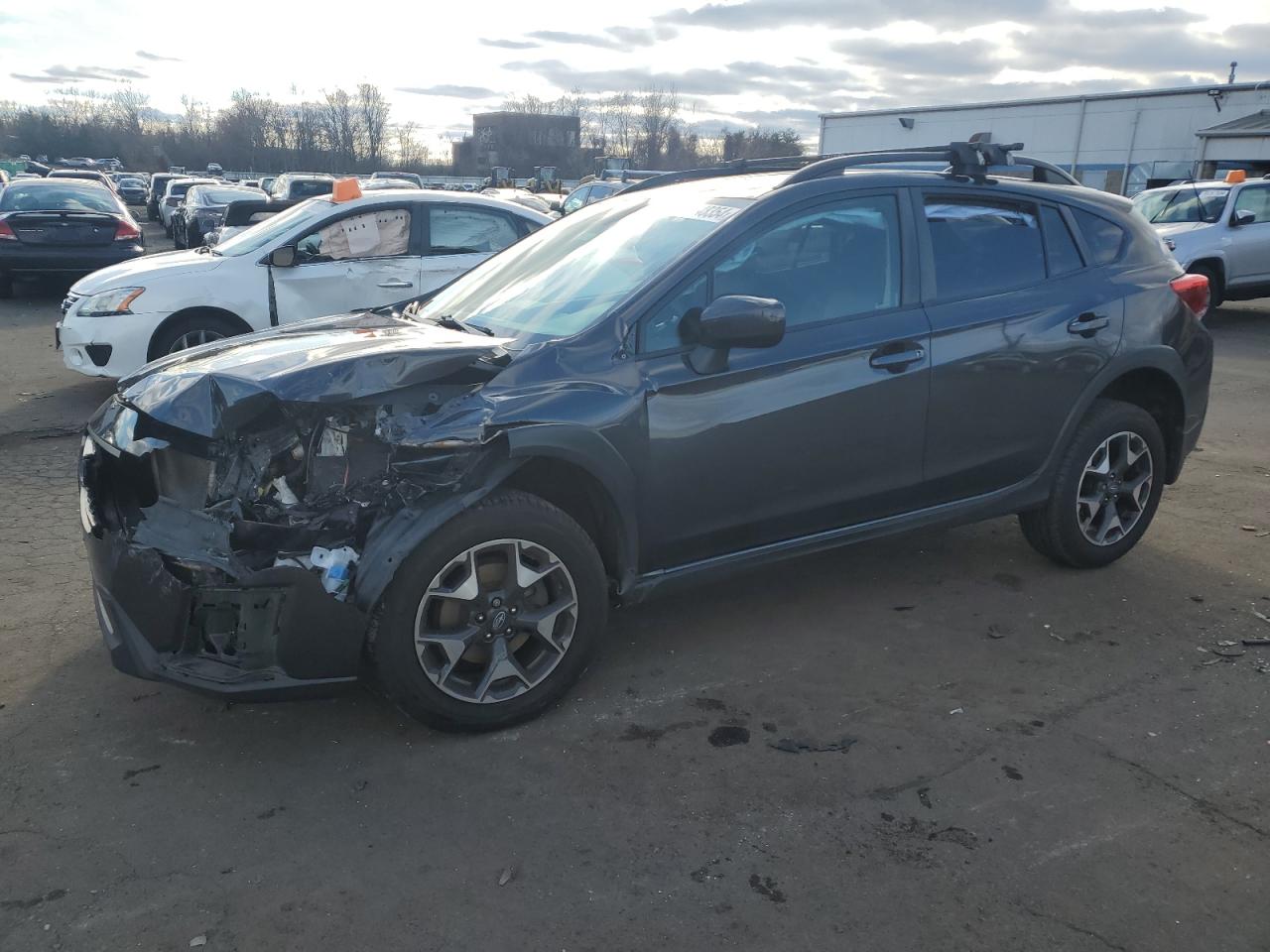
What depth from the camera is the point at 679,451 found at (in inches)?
140

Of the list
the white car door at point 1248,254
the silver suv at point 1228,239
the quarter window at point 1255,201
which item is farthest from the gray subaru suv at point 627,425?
the quarter window at point 1255,201

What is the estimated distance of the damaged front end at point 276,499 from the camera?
3041 mm

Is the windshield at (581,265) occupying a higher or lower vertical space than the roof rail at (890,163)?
lower

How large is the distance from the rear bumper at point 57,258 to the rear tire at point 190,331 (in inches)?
266

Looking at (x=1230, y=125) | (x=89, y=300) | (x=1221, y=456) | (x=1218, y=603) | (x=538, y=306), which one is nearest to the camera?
(x=538, y=306)

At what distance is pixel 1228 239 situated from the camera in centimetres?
1375

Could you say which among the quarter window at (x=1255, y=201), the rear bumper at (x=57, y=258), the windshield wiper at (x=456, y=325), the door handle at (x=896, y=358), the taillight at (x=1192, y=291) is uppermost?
the quarter window at (x=1255, y=201)

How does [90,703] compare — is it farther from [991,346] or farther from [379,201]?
[379,201]

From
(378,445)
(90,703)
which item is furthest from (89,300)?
(378,445)

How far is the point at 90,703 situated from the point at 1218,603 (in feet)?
15.5

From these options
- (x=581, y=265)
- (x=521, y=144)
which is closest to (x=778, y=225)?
(x=581, y=265)

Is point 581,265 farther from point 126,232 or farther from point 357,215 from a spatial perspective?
point 126,232

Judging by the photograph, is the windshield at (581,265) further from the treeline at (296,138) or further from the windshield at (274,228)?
the treeline at (296,138)

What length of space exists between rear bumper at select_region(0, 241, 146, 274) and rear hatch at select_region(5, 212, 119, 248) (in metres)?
0.10
